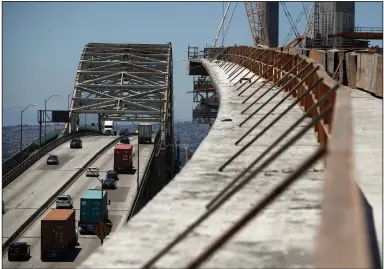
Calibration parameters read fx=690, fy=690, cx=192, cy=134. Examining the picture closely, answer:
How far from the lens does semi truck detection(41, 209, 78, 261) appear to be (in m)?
45.6

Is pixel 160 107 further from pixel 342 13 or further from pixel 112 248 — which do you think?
pixel 112 248

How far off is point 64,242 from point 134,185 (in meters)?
27.6

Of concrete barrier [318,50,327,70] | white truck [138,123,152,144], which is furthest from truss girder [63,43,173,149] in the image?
concrete barrier [318,50,327,70]

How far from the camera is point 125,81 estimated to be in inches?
5566

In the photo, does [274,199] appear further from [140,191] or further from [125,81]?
[125,81]

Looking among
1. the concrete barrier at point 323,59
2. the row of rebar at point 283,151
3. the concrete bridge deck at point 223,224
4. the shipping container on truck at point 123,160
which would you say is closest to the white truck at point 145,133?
the shipping container on truck at point 123,160

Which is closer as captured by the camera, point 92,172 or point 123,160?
point 92,172

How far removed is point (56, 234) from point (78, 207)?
17.1 m

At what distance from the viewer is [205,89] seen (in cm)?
12575

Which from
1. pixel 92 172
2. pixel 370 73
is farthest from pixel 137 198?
pixel 370 73

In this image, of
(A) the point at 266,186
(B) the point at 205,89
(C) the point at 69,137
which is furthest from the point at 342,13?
(A) the point at 266,186

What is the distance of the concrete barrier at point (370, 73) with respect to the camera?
25016mm

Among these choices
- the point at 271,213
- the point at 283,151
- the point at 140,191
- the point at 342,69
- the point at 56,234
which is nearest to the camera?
the point at 283,151

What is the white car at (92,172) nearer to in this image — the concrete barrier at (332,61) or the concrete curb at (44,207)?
the concrete curb at (44,207)
